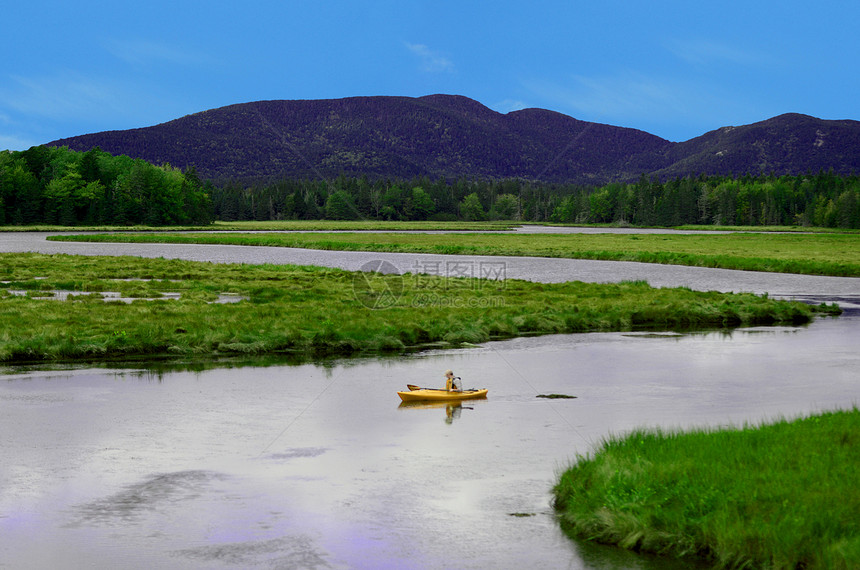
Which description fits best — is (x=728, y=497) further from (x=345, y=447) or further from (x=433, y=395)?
(x=433, y=395)

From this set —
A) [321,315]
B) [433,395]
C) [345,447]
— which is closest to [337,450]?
[345,447]

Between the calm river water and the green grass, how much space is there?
466mm

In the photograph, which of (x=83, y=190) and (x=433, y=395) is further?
(x=83, y=190)

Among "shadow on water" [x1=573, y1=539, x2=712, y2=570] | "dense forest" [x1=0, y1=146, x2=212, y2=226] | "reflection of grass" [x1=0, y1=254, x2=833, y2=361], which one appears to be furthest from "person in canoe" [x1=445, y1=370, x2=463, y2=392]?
"dense forest" [x1=0, y1=146, x2=212, y2=226]

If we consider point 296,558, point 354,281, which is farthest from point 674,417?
point 354,281

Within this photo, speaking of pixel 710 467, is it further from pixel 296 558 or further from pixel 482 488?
pixel 296 558

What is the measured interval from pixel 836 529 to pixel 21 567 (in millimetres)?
9401

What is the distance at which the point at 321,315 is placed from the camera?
108 feet

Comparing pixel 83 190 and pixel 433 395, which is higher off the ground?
pixel 83 190

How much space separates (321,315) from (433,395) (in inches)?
561

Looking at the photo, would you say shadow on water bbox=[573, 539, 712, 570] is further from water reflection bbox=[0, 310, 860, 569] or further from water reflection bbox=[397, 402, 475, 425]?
water reflection bbox=[397, 402, 475, 425]

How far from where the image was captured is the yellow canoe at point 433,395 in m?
19.3

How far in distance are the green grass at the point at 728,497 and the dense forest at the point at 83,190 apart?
17534 cm

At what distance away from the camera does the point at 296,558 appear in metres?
9.97
